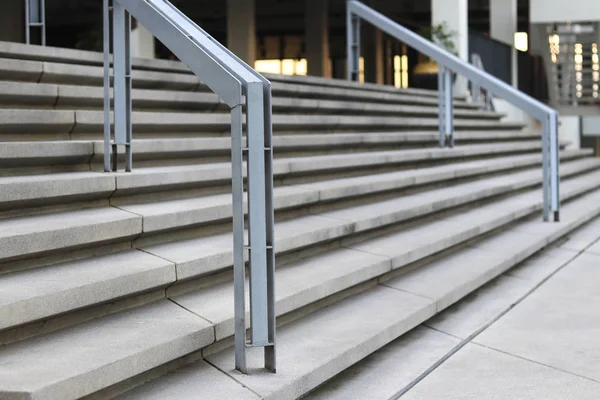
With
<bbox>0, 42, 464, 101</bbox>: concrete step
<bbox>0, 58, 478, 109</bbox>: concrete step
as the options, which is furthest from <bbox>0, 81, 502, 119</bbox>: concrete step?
<bbox>0, 42, 464, 101</bbox>: concrete step

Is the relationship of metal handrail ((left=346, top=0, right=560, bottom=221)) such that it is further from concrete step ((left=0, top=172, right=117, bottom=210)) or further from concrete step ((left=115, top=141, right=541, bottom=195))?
concrete step ((left=0, top=172, right=117, bottom=210))

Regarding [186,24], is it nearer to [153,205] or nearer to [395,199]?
[153,205]

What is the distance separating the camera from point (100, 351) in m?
2.49

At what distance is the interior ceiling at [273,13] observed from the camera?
19767 millimetres

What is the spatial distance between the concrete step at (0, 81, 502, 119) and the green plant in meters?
4.34

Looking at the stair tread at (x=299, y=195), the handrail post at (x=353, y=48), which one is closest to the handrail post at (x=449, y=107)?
the stair tread at (x=299, y=195)

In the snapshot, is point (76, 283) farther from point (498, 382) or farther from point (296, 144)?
point (296, 144)

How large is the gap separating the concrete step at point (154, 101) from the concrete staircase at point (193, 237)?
0.01 m

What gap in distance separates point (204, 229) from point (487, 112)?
743 cm


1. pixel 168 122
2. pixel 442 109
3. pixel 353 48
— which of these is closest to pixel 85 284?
pixel 168 122

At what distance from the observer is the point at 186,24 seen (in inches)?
124

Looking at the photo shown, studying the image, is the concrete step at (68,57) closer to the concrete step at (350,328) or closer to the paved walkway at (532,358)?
the concrete step at (350,328)

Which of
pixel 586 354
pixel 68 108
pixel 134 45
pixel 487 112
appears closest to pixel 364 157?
pixel 68 108

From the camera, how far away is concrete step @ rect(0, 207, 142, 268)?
9.19ft
